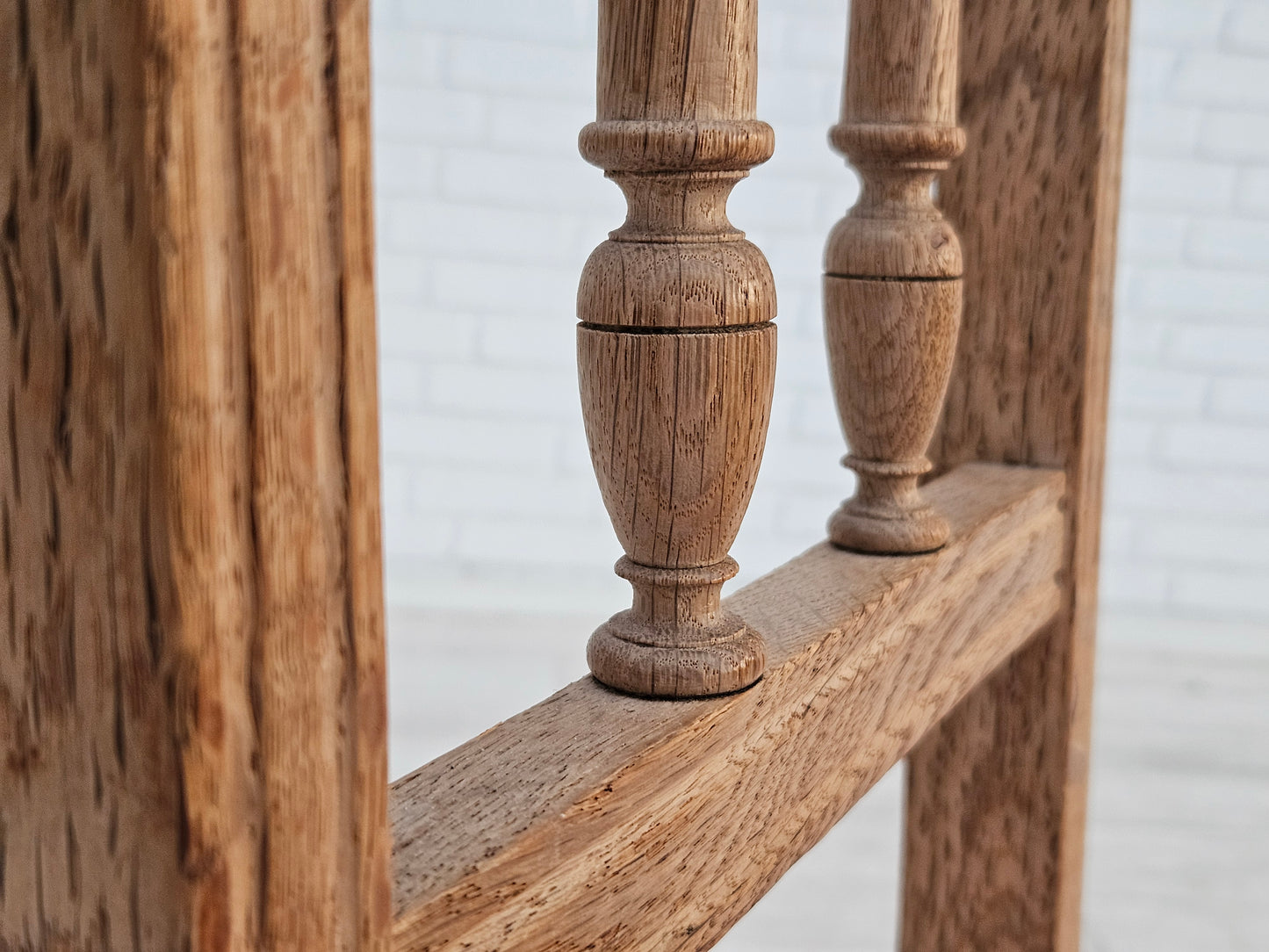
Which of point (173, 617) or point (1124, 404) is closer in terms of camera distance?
point (173, 617)

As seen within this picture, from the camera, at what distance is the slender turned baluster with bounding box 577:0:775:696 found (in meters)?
0.39

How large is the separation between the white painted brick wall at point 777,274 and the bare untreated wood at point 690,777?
1146 millimetres

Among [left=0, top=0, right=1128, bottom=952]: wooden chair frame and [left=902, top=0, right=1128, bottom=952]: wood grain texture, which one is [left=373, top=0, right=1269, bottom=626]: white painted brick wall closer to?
[left=902, top=0, right=1128, bottom=952]: wood grain texture

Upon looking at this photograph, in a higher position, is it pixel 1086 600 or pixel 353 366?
pixel 353 366

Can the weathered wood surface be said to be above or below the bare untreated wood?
above

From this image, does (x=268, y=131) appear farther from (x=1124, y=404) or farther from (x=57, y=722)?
(x=1124, y=404)

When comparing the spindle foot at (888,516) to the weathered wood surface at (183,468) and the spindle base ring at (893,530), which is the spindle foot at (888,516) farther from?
the weathered wood surface at (183,468)

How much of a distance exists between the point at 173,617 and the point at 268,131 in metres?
0.08

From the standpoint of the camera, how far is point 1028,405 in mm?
789

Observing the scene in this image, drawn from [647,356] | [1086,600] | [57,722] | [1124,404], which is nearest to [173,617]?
[57,722]

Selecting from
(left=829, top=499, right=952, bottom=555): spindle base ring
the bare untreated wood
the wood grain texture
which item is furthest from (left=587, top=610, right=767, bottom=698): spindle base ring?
the wood grain texture

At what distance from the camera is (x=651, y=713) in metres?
0.43

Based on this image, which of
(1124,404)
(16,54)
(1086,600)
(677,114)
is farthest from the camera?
(1124,404)

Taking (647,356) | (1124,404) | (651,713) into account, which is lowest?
(1124,404)
